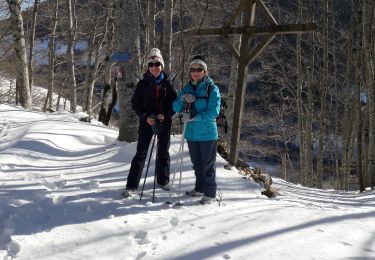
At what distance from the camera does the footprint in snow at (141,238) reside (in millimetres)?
3885

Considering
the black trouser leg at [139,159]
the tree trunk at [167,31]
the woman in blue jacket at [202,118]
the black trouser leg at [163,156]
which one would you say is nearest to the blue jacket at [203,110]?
the woman in blue jacket at [202,118]

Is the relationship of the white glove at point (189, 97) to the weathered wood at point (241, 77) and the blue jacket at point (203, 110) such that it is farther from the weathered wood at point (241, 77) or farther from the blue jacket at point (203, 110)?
the weathered wood at point (241, 77)

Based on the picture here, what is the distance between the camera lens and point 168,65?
10328mm

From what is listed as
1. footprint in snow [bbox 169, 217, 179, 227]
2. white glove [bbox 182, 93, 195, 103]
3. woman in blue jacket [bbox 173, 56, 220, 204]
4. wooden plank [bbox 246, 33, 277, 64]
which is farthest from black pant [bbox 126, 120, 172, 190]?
wooden plank [bbox 246, 33, 277, 64]

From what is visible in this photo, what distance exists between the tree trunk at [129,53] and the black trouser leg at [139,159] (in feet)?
8.85

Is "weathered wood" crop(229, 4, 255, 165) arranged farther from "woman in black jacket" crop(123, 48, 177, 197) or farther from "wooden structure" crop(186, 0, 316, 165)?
"woman in black jacket" crop(123, 48, 177, 197)

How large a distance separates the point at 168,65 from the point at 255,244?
7086mm

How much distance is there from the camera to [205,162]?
16.8 ft

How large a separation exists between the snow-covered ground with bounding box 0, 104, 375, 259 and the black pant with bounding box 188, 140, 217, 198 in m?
0.26

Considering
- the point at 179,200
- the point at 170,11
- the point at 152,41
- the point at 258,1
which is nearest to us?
the point at 179,200

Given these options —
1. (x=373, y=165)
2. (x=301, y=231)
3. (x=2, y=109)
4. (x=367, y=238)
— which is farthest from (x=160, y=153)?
(x=2, y=109)

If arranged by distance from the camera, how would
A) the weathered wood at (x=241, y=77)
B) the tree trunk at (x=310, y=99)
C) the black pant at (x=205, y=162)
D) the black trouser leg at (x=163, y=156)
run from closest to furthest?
1. the black pant at (x=205, y=162)
2. the black trouser leg at (x=163, y=156)
3. the weathered wood at (x=241, y=77)
4. the tree trunk at (x=310, y=99)

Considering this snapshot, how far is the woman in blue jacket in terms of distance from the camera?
500 centimetres

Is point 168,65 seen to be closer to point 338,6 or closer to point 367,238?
point 367,238
